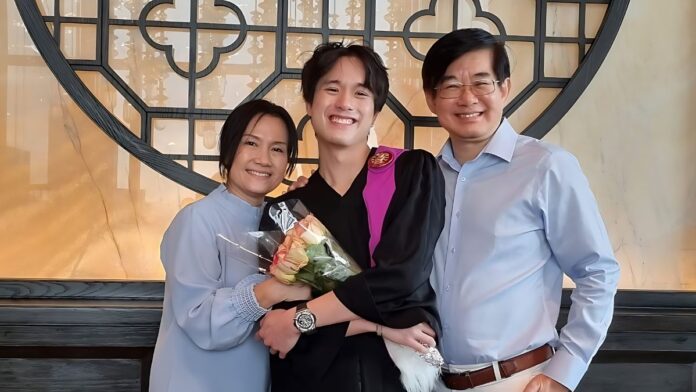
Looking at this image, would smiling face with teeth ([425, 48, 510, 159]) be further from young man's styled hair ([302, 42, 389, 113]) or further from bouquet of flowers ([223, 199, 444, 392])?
bouquet of flowers ([223, 199, 444, 392])

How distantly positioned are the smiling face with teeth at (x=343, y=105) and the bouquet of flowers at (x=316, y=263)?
174 mm

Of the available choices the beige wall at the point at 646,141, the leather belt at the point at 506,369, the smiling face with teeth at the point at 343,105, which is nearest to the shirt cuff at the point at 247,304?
the smiling face with teeth at the point at 343,105

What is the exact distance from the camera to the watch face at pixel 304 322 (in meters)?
1.39

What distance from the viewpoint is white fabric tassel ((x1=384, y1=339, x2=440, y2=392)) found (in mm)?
1396

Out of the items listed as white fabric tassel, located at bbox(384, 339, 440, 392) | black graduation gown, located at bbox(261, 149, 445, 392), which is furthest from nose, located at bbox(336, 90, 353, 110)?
white fabric tassel, located at bbox(384, 339, 440, 392)

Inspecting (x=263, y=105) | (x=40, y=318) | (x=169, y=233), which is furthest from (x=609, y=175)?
(x=40, y=318)

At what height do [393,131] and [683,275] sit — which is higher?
[393,131]

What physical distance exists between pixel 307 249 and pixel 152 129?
1.10 meters

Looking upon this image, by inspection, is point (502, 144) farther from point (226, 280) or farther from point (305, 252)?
point (226, 280)

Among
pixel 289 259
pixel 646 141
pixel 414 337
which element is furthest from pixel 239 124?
pixel 646 141

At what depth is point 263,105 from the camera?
1.64 metres

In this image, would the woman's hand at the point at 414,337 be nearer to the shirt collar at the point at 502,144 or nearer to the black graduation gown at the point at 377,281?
the black graduation gown at the point at 377,281

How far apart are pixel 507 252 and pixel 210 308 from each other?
67cm

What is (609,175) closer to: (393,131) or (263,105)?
(393,131)
